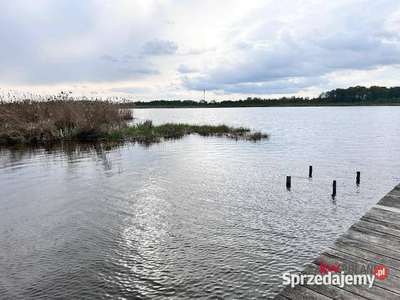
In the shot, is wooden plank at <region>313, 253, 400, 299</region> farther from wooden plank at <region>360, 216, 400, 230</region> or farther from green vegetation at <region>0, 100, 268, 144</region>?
green vegetation at <region>0, 100, 268, 144</region>

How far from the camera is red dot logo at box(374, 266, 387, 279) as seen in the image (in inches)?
164

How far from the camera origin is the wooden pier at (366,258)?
380 cm

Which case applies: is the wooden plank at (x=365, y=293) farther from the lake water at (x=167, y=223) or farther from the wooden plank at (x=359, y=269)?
the lake water at (x=167, y=223)

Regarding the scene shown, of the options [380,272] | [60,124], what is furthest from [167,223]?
[60,124]

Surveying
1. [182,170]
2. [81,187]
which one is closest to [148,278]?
[81,187]

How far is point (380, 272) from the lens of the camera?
4.26 m

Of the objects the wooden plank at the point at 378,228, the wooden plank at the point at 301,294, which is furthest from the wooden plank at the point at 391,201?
the wooden plank at the point at 301,294

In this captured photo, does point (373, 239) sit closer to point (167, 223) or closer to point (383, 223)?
point (383, 223)

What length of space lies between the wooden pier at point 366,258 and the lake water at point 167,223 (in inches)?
52.5

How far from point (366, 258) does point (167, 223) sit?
210 inches

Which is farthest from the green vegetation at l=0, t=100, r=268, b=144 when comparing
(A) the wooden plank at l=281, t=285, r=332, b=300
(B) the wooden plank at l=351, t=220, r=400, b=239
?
(A) the wooden plank at l=281, t=285, r=332, b=300

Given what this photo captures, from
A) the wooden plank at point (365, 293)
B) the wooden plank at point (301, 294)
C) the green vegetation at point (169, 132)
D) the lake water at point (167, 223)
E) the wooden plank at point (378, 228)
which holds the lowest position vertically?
the lake water at point (167, 223)

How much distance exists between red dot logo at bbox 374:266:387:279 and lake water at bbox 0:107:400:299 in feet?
6.17

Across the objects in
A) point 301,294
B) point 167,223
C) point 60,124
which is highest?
point 60,124
